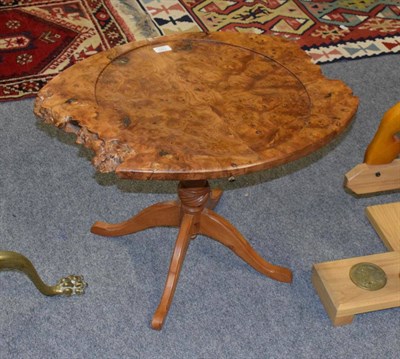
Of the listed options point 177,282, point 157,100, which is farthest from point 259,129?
point 177,282

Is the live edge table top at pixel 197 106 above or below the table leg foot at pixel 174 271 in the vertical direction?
above

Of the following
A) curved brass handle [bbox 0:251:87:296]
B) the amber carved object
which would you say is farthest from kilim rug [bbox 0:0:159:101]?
the amber carved object

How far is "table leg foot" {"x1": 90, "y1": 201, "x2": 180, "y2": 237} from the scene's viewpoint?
198 centimetres

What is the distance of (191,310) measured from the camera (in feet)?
6.28

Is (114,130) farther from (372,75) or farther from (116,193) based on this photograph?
(372,75)

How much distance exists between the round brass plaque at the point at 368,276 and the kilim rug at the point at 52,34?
1.58 m

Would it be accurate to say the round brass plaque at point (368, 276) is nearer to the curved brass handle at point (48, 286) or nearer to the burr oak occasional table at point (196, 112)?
the burr oak occasional table at point (196, 112)

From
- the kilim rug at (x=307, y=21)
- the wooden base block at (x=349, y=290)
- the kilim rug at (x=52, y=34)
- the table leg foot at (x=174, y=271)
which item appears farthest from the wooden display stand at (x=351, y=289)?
the kilim rug at (x=52, y=34)

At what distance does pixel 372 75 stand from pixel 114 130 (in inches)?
71.8

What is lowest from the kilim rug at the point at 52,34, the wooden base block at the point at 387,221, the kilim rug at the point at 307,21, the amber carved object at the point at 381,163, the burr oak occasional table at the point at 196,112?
the kilim rug at the point at 52,34

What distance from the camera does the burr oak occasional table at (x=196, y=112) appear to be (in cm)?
145

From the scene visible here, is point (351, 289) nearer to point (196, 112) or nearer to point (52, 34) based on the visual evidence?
point (196, 112)

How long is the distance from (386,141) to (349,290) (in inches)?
26.6

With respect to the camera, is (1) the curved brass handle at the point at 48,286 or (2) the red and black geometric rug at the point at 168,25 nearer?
(1) the curved brass handle at the point at 48,286
